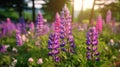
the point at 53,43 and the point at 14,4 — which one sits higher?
the point at 53,43

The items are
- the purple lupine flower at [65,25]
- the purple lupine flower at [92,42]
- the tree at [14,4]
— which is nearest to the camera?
the purple lupine flower at [92,42]

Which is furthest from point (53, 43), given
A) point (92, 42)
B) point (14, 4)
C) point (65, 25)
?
point (14, 4)

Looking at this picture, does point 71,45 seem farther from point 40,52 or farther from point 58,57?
point 40,52

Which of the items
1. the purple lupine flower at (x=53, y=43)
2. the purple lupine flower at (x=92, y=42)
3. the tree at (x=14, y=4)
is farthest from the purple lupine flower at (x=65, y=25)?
the tree at (x=14, y=4)

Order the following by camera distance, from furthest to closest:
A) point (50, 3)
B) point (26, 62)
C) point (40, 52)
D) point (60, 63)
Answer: point (50, 3) < point (40, 52) < point (26, 62) < point (60, 63)

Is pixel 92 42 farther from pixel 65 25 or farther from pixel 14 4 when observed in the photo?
pixel 14 4

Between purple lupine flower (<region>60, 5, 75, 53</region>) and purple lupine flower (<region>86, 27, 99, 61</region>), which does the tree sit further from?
purple lupine flower (<region>86, 27, 99, 61</region>)

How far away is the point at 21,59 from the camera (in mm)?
11609

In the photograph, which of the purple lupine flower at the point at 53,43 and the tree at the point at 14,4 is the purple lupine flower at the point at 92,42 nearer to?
the purple lupine flower at the point at 53,43

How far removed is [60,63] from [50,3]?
26.3m

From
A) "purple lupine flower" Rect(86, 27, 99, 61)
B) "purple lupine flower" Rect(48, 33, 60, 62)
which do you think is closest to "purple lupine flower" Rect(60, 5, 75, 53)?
"purple lupine flower" Rect(48, 33, 60, 62)

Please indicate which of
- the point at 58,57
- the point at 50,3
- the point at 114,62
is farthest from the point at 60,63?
the point at 50,3

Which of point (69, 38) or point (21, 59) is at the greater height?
point (69, 38)

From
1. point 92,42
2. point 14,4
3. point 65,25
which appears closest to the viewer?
point 92,42
